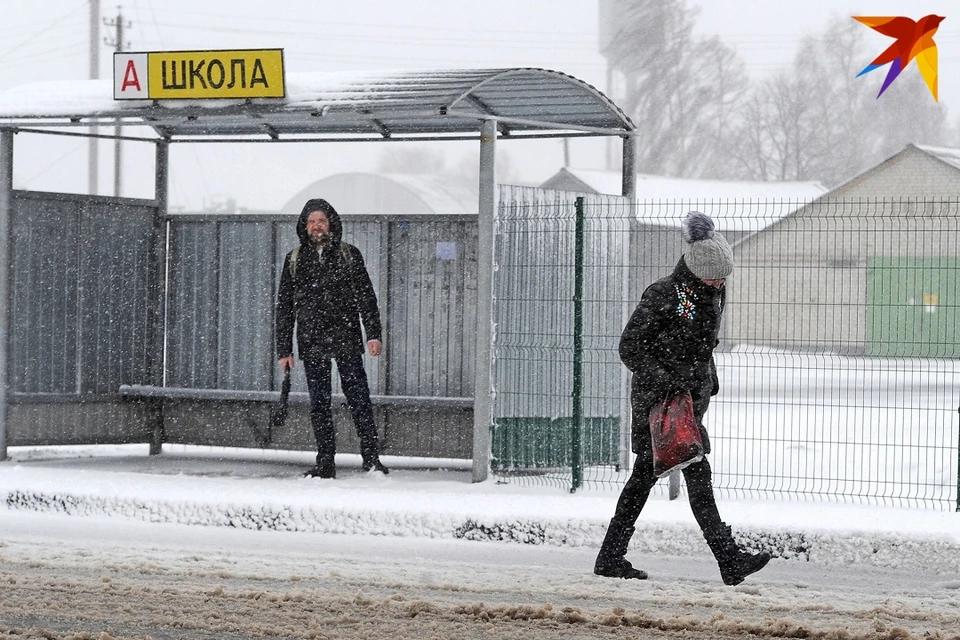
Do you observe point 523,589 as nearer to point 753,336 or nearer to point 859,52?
point 753,336

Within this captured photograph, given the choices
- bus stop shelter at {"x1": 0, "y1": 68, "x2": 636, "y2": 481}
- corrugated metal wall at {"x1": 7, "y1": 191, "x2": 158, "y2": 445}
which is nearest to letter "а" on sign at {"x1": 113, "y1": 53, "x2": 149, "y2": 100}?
bus stop shelter at {"x1": 0, "y1": 68, "x2": 636, "y2": 481}

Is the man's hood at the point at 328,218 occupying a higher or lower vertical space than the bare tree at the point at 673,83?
lower

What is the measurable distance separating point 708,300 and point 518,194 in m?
3.63

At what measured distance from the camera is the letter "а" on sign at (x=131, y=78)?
35.1ft

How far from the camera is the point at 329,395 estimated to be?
10.7m

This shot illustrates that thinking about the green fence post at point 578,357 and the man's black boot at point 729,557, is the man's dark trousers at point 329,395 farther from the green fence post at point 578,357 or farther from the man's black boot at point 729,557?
the man's black boot at point 729,557

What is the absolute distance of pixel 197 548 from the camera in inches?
339

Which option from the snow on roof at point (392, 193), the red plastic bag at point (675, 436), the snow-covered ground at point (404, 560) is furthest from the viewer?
the snow on roof at point (392, 193)

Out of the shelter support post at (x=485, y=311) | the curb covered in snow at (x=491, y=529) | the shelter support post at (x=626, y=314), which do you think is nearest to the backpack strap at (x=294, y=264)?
the shelter support post at (x=485, y=311)

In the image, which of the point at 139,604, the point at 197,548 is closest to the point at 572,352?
the point at 197,548

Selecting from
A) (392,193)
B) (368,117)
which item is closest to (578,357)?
(368,117)

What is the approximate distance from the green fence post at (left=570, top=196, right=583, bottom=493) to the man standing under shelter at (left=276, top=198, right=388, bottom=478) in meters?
1.43

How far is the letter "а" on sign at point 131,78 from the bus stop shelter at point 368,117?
0.10 metres

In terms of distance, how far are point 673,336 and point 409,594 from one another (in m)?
1.74
